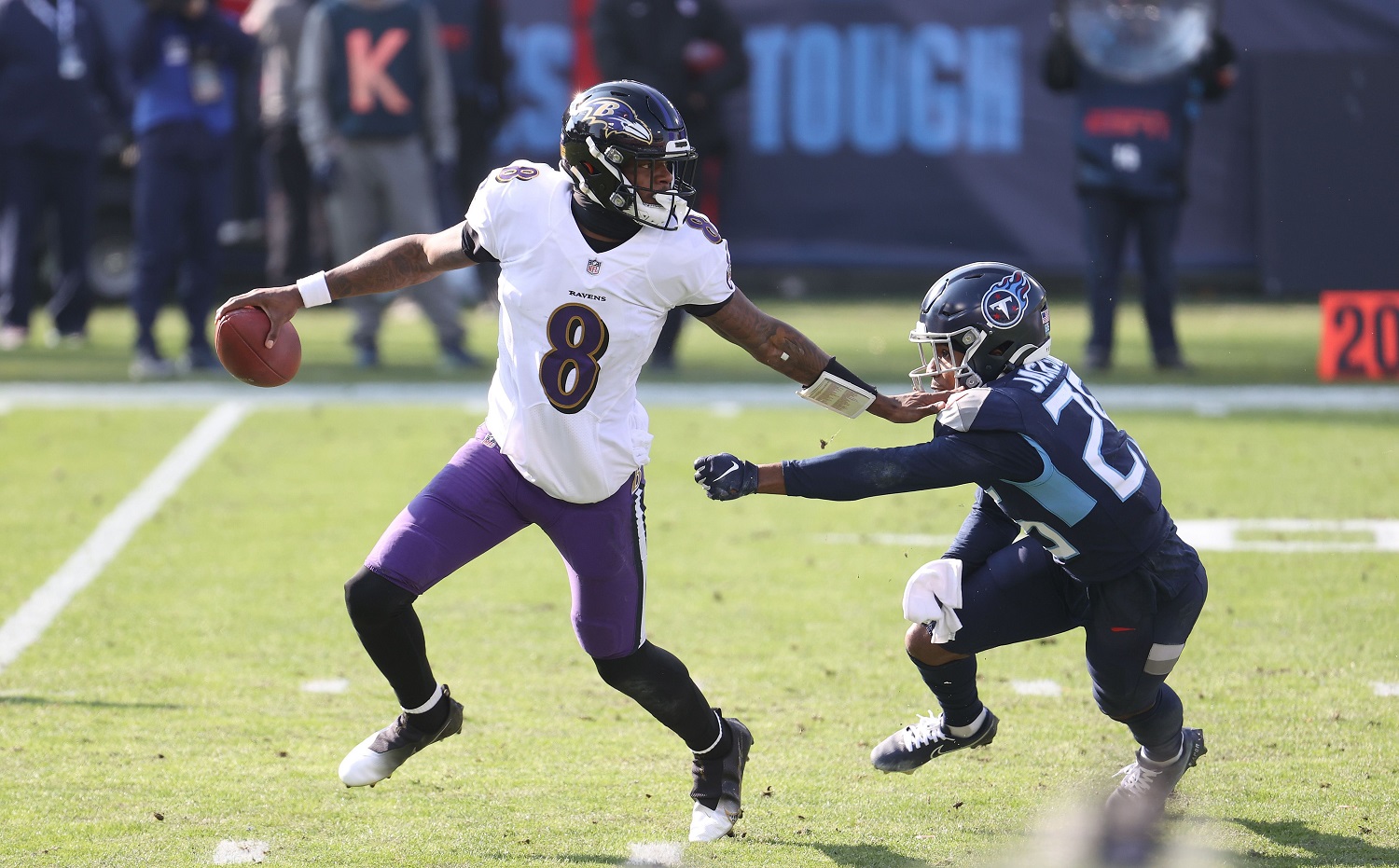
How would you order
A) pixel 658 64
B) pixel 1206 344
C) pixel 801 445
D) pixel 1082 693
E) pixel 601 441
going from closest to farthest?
pixel 601 441 → pixel 1082 693 → pixel 801 445 → pixel 658 64 → pixel 1206 344

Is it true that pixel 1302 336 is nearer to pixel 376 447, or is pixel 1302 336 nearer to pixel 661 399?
pixel 661 399

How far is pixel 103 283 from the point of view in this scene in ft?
46.0

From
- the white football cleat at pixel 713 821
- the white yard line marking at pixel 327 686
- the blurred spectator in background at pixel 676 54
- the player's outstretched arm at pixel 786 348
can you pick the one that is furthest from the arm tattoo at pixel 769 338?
the blurred spectator in background at pixel 676 54

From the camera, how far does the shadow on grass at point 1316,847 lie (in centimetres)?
390

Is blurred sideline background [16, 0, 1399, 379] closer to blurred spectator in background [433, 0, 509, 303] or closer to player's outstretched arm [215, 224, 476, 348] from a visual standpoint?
blurred spectator in background [433, 0, 509, 303]

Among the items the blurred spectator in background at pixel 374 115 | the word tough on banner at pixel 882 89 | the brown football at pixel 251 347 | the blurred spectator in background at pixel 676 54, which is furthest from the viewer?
the word tough on banner at pixel 882 89

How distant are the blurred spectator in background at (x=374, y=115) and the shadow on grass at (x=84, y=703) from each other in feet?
17.9

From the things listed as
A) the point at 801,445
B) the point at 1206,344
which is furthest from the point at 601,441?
the point at 1206,344

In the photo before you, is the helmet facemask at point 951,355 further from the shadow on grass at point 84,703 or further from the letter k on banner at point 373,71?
the letter k on banner at point 373,71

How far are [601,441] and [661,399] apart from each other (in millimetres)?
5895

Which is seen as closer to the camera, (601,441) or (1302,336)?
(601,441)

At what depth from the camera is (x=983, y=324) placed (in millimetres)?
4117

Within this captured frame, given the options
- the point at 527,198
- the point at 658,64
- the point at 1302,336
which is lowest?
the point at 1302,336

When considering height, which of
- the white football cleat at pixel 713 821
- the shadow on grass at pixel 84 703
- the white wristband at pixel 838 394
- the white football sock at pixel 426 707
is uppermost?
the white wristband at pixel 838 394
